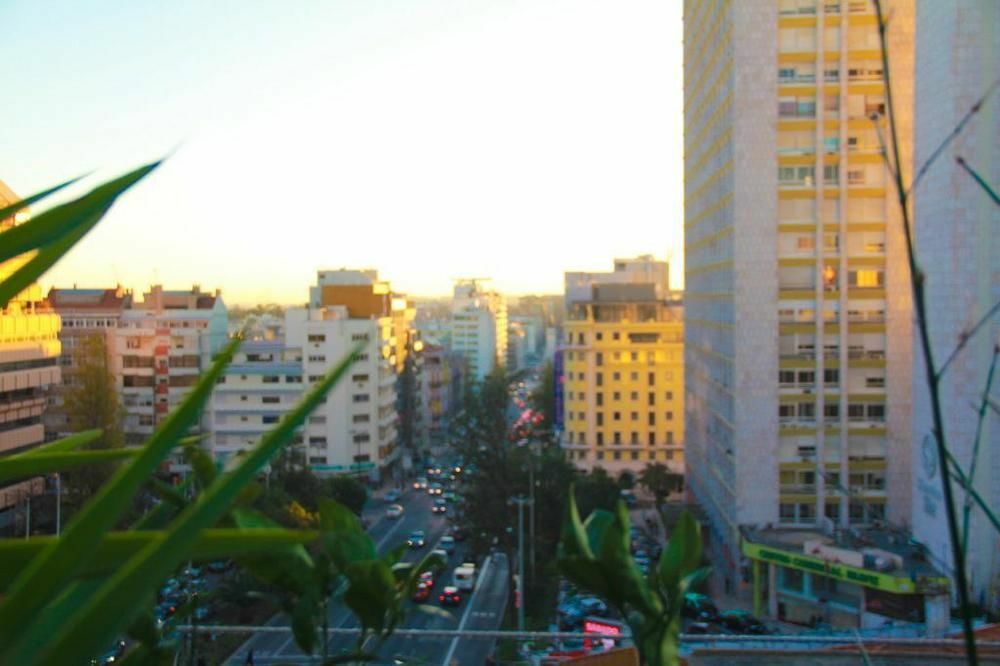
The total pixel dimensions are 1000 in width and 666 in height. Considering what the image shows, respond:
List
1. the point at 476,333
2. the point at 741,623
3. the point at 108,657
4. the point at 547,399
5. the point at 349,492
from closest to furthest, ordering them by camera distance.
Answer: the point at 108,657 → the point at 741,623 → the point at 349,492 → the point at 547,399 → the point at 476,333

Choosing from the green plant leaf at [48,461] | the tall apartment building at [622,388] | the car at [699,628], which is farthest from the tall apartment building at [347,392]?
the green plant leaf at [48,461]

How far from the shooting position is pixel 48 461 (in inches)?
41.8

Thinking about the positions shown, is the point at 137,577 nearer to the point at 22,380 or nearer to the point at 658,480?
the point at 22,380

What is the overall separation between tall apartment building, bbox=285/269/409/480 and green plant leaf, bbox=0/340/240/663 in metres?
25.3

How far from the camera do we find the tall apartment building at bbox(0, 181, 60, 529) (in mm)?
15320

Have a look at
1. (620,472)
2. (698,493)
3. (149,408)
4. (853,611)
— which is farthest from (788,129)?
(149,408)

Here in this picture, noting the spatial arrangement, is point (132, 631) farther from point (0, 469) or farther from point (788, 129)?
point (788, 129)

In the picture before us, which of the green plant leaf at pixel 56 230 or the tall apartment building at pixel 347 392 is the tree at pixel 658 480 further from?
the green plant leaf at pixel 56 230

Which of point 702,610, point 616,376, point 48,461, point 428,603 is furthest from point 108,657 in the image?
point 616,376

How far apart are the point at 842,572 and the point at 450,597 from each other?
20.2 feet

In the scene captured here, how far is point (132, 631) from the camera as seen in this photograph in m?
1.28

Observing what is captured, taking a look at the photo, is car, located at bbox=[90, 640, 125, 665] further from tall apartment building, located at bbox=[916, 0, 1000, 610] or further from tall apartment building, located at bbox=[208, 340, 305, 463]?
tall apartment building, located at bbox=[208, 340, 305, 463]

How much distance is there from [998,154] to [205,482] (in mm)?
12236

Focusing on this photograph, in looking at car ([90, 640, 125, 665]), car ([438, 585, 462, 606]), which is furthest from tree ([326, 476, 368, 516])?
car ([90, 640, 125, 665])
